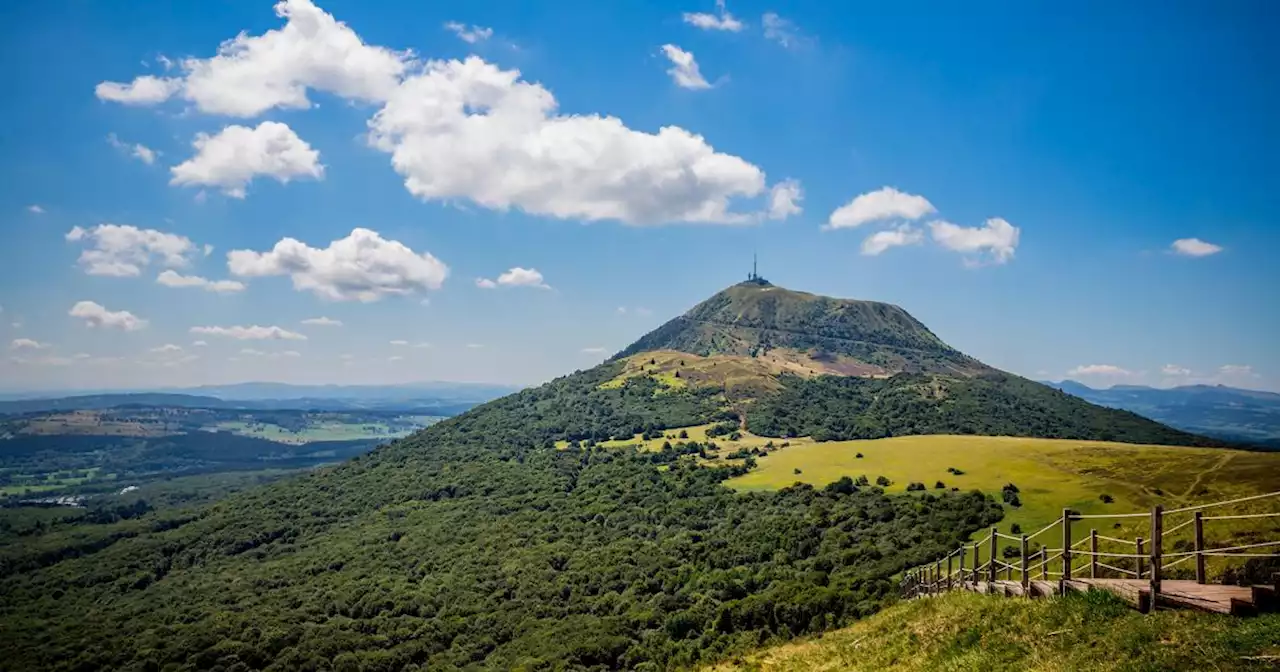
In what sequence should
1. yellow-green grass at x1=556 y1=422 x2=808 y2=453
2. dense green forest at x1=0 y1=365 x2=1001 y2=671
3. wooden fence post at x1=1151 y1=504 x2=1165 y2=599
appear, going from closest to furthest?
wooden fence post at x1=1151 y1=504 x2=1165 y2=599
dense green forest at x1=0 y1=365 x2=1001 y2=671
yellow-green grass at x1=556 y1=422 x2=808 y2=453

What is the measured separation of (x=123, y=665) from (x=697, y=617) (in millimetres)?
67061

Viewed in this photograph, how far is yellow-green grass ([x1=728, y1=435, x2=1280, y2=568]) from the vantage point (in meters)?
Answer: 60.3

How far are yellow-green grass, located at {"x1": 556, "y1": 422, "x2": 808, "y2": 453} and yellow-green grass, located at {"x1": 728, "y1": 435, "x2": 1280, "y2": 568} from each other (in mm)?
18514

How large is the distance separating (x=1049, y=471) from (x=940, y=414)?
80.8m

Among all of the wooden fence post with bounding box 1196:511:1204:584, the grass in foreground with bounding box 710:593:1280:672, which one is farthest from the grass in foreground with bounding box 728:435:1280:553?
the wooden fence post with bounding box 1196:511:1204:584

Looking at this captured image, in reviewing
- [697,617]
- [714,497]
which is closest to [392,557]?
[714,497]

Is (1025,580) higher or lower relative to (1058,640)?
lower

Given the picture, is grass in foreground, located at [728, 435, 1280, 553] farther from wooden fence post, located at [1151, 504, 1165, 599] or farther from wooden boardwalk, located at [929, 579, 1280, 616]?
wooden fence post, located at [1151, 504, 1165, 599]

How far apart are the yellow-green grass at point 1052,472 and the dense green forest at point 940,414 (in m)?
34.8

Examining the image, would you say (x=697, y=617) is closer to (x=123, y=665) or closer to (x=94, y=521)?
(x=123, y=665)

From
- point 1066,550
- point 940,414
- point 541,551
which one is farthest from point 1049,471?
point 940,414

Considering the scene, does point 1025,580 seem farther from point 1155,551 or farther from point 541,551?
point 541,551

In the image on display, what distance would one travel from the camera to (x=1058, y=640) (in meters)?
12.2

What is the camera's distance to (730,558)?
260 ft
